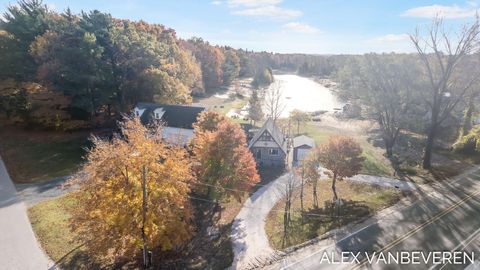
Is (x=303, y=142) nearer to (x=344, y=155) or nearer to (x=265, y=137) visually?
(x=265, y=137)

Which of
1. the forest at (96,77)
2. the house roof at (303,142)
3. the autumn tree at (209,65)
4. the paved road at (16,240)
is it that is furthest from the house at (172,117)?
the autumn tree at (209,65)

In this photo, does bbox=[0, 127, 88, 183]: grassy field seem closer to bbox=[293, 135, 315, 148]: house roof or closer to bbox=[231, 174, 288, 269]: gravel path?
bbox=[231, 174, 288, 269]: gravel path

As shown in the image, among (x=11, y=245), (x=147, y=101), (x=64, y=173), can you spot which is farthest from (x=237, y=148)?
(x=147, y=101)

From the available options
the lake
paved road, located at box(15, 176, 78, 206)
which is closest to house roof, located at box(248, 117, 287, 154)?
paved road, located at box(15, 176, 78, 206)

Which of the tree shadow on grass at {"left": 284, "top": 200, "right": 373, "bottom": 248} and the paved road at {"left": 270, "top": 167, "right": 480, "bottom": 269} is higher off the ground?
the paved road at {"left": 270, "top": 167, "right": 480, "bottom": 269}

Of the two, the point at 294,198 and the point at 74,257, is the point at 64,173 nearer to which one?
the point at 74,257

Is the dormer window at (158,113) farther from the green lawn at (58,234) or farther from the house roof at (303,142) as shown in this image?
the house roof at (303,142)
